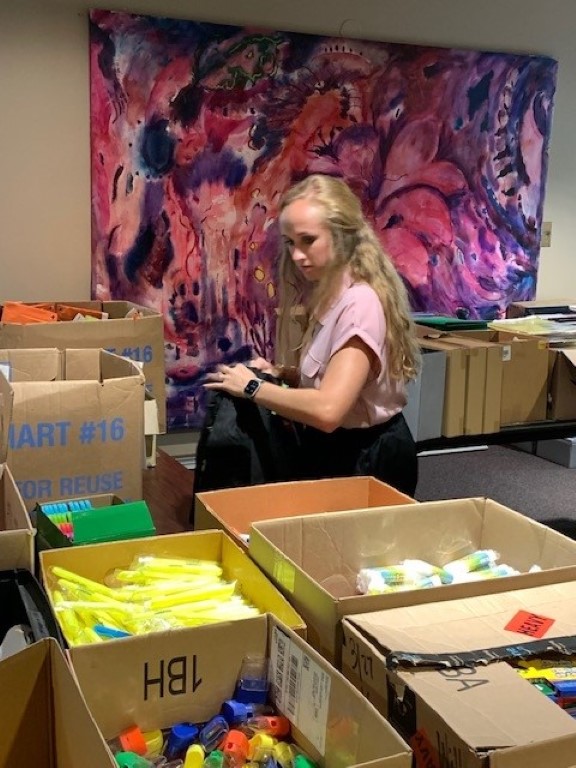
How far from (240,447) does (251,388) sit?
0.14m

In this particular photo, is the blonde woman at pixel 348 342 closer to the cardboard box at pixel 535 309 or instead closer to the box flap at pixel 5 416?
the box flap at pixel 5 416

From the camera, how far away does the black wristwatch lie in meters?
1.96

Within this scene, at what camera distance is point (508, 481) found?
174 inches

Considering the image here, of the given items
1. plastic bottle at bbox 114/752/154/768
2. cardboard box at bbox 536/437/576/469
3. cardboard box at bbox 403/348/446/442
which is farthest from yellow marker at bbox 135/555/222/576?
cardboard box at bbox 536/437/576/469

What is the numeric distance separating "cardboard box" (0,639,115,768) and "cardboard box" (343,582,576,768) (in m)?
0.34

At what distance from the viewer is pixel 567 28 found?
442 cm

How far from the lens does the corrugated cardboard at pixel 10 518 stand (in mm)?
1155

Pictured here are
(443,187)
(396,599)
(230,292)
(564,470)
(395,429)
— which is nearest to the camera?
(396,599)

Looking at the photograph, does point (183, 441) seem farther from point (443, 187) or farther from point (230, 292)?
point (443, 187)

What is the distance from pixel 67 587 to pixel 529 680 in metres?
0.65

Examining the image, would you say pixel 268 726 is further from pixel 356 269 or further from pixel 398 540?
pixel 356 269

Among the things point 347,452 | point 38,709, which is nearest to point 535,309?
point 347,452

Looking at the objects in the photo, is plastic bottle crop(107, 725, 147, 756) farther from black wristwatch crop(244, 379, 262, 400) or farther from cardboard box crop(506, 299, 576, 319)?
cardboard box crop(506, 299, 576, 319)

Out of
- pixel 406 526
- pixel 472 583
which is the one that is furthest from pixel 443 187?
pixel 472 583
